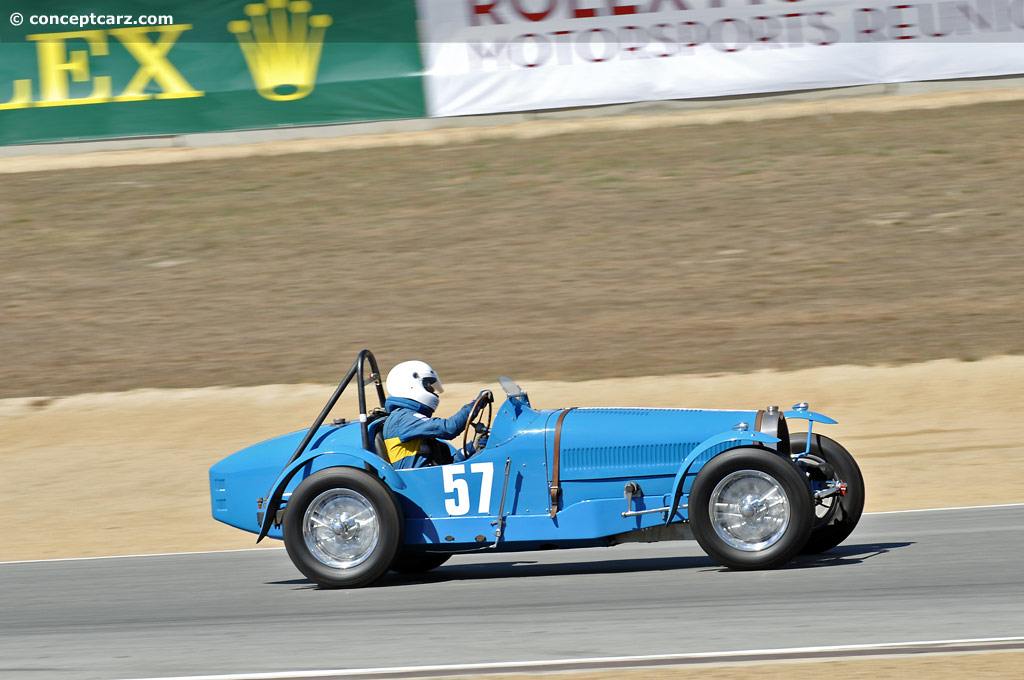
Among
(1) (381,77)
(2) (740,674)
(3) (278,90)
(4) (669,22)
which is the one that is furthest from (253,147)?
(2) (740,674)

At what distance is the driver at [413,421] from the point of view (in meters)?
7.32

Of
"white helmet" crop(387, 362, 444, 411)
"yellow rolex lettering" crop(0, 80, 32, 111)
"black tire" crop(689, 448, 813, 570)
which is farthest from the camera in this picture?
"yellow rolex lettering" crop(0, 80, 32, 111)

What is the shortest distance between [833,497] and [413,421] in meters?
2.34

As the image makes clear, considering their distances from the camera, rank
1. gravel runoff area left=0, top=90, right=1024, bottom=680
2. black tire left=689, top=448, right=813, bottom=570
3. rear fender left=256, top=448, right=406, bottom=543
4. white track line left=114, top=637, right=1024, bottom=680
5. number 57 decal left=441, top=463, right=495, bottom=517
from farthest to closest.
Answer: gravel runoff area left=0, top=90, right=1024, bottom=680, rear fender left=256, top=448, right=406, bottom=543, number 57 decal left=441, top=463, right=495, bottom=517, black tire left=689, top=448, right=813, bottom=570, white track line left=114, top=637, right=1024, bottom=680

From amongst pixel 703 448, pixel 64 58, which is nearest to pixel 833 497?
pixel 703 448

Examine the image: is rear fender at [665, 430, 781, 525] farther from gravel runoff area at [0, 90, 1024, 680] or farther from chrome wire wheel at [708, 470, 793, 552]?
gravel runoff area at [0, 90, 1024, 680]

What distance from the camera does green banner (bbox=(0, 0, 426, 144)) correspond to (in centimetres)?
1969

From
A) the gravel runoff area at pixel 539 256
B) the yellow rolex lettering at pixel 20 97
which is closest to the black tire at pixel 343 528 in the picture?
the gravel runoff area at pixel 539 256

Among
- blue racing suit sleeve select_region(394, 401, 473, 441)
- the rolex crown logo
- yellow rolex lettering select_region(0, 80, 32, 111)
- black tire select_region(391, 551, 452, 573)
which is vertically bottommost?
black tire select_region(391, 551, 452, 573)

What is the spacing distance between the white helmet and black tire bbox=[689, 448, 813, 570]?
5.27ft

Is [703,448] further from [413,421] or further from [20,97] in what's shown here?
[20,97]

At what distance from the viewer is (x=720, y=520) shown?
6.77 metres

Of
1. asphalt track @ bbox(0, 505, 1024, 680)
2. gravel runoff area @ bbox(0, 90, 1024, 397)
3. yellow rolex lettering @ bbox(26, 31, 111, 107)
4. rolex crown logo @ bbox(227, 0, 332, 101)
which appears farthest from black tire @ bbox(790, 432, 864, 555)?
yellow rolex lettering @ bbox(26, 31, 111, 107)

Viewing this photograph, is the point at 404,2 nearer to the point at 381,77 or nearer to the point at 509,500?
the point at 381,77
